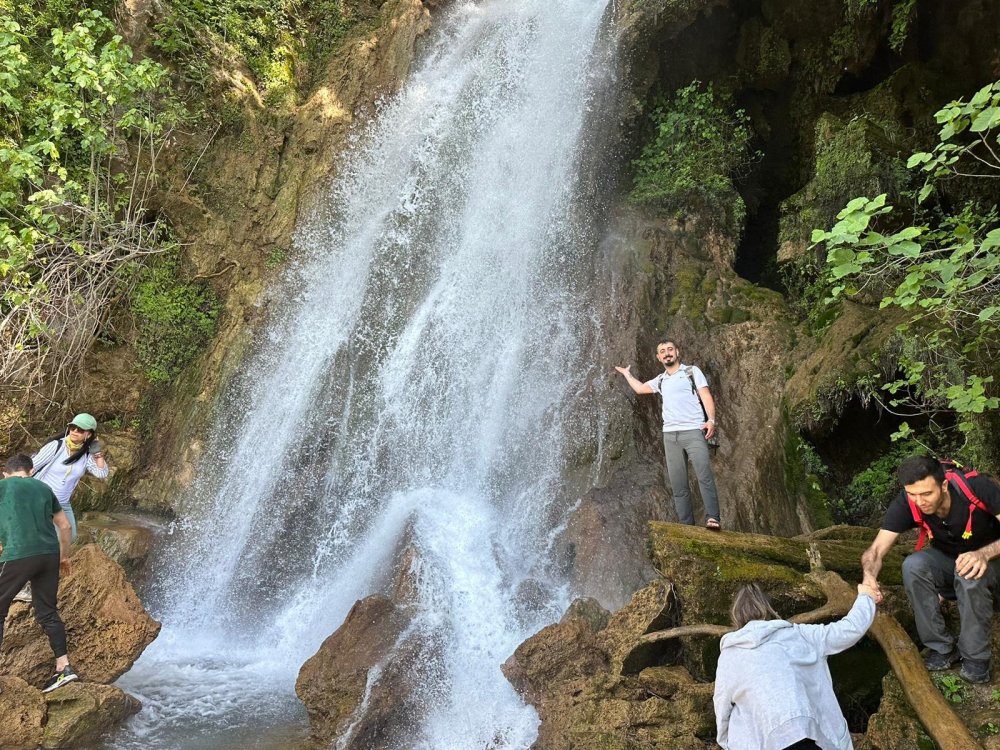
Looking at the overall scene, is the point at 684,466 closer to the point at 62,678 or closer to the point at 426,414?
the point at 426,414

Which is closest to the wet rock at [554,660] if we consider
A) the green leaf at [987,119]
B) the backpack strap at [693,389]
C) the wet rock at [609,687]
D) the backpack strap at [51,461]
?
the wet rock at [609,687]

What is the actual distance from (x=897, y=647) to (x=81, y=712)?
239 inches

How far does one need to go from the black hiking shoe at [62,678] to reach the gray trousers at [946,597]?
6520mm

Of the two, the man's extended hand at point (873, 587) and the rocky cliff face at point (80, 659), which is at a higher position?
the man's extended hand at point (873, 587)

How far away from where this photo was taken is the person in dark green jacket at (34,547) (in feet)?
18.5

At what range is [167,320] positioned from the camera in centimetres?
1085

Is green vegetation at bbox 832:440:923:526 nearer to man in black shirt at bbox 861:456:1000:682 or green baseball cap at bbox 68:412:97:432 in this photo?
man in black shirt at bbox 861:456:1000:682

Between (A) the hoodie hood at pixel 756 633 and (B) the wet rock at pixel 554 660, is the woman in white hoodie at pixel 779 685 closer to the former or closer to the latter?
(A) the hoodie hood at pixel 756 633

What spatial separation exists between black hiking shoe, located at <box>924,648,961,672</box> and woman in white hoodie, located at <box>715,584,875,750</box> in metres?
1.02

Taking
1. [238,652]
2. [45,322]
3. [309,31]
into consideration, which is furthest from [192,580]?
[309,31]

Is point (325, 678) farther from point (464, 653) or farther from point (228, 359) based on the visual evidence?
point (228, 359)

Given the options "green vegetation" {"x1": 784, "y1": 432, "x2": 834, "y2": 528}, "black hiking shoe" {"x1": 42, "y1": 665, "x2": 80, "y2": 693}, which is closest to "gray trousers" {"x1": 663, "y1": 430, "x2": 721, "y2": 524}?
"green vegetation" {"x1": 784, "y1": 432, "x2": 834, "y2": 528}

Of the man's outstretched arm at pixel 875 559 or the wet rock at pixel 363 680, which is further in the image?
the wet rock at pixel 363 680

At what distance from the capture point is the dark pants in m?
5.62
